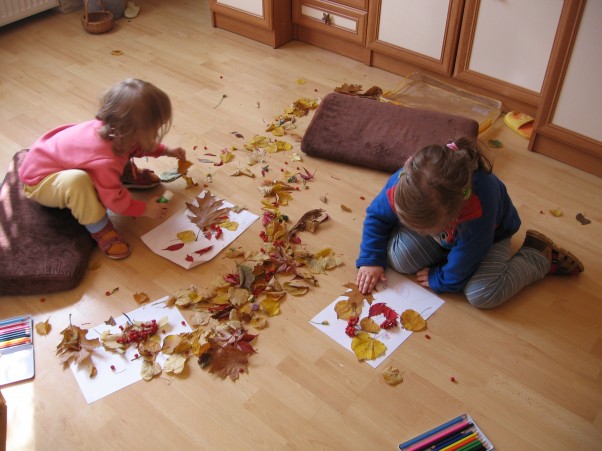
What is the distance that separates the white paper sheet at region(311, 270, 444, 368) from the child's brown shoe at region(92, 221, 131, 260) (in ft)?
2.09

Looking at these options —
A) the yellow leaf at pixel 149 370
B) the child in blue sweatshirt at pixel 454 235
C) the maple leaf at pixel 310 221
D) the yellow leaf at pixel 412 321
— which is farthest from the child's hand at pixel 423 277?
the yellow leaf at pixel 149 370

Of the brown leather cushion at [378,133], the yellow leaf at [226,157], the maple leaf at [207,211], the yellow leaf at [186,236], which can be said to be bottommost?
the yellow leaf at [186,236]

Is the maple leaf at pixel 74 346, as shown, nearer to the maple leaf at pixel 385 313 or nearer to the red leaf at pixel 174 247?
the red leaf at pixel 174 247

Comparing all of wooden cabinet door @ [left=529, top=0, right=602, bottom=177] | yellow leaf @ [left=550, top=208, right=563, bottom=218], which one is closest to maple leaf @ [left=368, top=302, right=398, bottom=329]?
yellow leaf @ [left=550, top=208, right=563, bottom=218]

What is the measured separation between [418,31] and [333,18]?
17.9 inches

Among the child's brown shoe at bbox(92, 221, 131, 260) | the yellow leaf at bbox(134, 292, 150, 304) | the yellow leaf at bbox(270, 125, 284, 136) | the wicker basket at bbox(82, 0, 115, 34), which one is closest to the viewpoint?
the yellow leaf at bbox(134, 292, 150, 304)

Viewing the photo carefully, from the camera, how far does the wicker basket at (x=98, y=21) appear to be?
9.87 ft

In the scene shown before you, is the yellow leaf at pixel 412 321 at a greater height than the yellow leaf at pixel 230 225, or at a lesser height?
lesser

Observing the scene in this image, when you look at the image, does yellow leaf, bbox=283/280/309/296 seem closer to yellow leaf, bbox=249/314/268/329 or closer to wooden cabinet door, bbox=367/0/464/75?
yellow leaf, bbox=249/314/268/329

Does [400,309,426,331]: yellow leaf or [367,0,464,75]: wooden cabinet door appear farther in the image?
[367,0,464,75]: wooden cabinet door

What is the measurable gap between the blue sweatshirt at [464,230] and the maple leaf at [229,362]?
0.44m

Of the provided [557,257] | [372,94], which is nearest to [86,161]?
[372,94]

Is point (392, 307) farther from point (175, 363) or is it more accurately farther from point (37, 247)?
point (37, 247)

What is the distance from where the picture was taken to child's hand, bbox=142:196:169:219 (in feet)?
6.01
